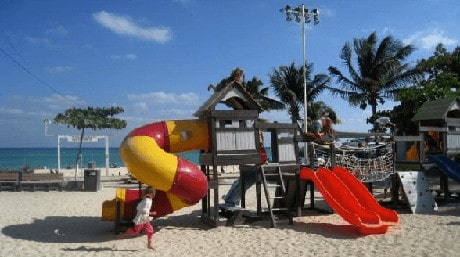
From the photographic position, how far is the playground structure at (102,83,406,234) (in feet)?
31.6

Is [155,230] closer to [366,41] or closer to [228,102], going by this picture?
[228,102]

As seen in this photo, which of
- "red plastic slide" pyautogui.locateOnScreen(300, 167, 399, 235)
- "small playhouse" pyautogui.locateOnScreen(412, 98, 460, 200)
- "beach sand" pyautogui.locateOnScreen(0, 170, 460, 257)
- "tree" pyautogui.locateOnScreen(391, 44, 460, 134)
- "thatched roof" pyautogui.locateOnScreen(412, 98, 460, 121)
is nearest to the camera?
"beach sand" pyautogui.locateOnScreen(0, 170, 460, 257)

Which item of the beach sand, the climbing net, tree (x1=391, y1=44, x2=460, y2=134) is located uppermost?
tree (x1=391, y1=44, x2=460, y2=134)

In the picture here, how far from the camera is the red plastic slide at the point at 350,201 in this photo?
32.6 ft

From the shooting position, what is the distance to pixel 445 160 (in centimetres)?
1434

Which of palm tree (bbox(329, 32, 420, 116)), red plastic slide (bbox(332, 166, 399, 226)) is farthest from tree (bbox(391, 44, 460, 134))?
red plastic slide (bbox(332, 166, 399, 226))

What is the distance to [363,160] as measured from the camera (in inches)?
505

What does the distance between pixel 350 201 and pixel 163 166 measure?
4.86m

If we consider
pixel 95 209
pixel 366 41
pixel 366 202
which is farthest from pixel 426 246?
pixel 366 41

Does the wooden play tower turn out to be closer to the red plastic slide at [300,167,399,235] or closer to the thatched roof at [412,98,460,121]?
the red plastic slide at [300,167,399,235]

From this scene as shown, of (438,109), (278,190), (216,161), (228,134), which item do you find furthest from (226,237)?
(438,109)

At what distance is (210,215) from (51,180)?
11.8 metres

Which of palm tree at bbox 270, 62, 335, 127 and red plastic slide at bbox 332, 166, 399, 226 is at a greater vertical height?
palm tree at bbox 270, 62, 335, 127

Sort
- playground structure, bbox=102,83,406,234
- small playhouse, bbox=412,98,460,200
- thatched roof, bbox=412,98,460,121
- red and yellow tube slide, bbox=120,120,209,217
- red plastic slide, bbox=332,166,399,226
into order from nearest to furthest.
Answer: red and yellow tube slide, bbox=120,120,209,217 < playground structure, bbox=102,83,406,234 < red plastic slide, bbox=332,166,399,226 < small playhouse, bbox=412,98,460,200 < thatched roof, bbox=412,98,460,121
